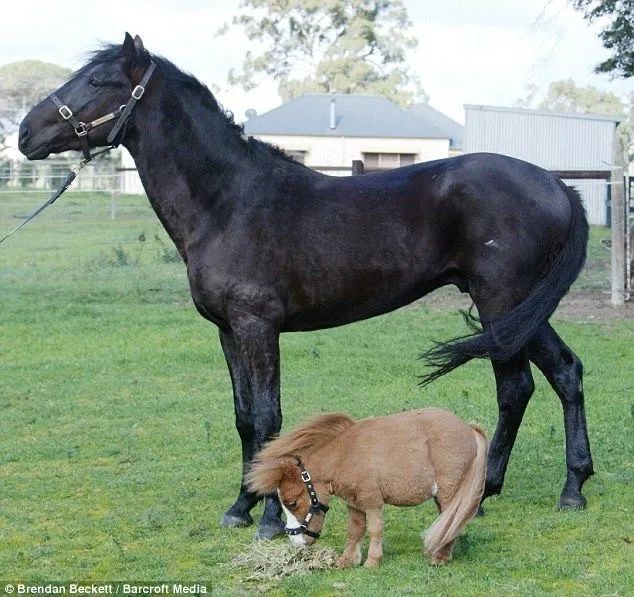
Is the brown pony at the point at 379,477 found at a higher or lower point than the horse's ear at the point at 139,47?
lower

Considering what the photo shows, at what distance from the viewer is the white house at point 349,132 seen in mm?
42875

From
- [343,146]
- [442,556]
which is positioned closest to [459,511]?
[442,556]

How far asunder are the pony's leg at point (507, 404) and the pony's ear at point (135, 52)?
243cm

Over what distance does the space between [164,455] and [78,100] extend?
2.63 meters

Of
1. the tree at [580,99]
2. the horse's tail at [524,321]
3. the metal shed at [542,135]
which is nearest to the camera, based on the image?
the horse's tail at [524,321]

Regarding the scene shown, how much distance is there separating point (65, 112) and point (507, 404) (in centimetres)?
278

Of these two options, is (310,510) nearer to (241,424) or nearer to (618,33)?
(241,424)

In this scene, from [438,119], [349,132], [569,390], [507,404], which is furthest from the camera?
[438,119]

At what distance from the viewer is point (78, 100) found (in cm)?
525

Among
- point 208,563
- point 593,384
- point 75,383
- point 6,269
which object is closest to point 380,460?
point 208,563

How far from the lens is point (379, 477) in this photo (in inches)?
170

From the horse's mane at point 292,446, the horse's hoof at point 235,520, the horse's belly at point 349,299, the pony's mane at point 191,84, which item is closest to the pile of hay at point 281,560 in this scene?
the horse's mane at point 292,446

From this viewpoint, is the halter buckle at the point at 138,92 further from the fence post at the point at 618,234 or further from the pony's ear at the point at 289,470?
the fence post at the point at 618,234

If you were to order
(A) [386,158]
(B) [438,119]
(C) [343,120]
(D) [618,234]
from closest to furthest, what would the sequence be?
1. (D) [618,234]
2. (A) [386,158]
3. (C) [343,120]
4. (B) [438,119]
